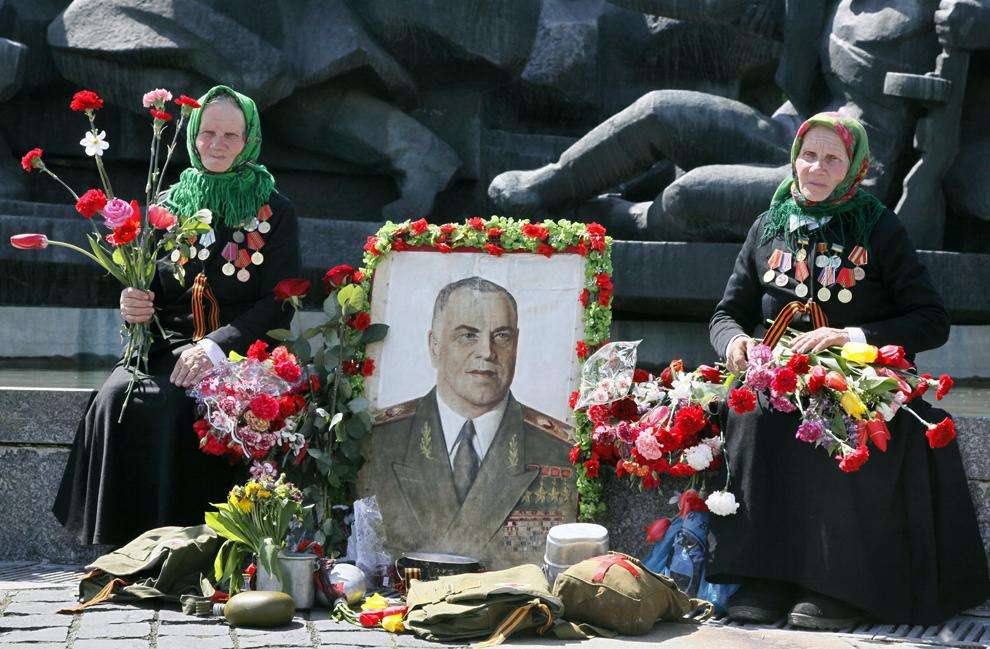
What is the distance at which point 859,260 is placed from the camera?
438cm

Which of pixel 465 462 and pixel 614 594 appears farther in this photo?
pixel 465 462

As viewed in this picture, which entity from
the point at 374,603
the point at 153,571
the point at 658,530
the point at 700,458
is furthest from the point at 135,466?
the point at 700,458

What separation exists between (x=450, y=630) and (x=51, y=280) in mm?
4960

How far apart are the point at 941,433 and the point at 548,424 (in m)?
1.29

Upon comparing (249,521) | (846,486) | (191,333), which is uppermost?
(191,333)

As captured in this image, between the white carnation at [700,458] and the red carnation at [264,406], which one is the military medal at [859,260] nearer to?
the white carnation at [700,458]

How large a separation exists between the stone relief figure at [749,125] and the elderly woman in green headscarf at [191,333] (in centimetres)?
290

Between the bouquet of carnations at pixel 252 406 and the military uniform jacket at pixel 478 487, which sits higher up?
the bouquet of carnations at pixel 252 406

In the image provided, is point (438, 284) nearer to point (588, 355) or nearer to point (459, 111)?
point (588, 355)

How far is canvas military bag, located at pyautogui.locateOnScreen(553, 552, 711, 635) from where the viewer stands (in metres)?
3.86

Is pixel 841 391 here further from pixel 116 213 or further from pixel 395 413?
pixel 116 213

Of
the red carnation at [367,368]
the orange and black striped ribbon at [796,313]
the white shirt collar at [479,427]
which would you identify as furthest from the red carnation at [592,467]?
the red carnation at [367,368]

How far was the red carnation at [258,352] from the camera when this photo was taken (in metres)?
4.51

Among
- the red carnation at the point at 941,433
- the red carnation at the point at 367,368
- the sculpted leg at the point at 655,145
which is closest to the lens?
the red carnation at the point at 941,433
